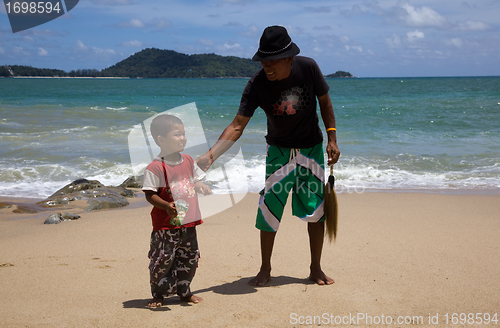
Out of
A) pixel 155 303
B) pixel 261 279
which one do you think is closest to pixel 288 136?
pixel 261 279

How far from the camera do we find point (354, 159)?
9594mm

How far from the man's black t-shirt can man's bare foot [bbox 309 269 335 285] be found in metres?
0.92

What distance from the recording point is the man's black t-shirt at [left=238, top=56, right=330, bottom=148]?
2.98 m

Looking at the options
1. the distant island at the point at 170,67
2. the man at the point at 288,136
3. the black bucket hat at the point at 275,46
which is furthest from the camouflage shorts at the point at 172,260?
the distant island at the point at 170,67

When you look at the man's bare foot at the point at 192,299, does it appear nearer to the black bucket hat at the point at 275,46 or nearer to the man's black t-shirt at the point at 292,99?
the man's black t-shirt at the point at 292,99

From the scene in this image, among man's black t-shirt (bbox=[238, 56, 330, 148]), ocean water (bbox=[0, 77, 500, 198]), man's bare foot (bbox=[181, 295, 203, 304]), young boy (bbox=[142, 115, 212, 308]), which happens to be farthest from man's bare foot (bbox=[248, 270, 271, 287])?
ocean water (bbox=[0, 77, 500, 198])

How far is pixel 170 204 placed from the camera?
2568 millimetres

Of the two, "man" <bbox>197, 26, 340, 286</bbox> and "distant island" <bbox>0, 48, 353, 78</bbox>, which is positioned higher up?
"distant island" <bbox>0, 48, 353, 78</bbox>

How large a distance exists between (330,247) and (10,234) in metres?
3.16

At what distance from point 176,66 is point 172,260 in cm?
11333

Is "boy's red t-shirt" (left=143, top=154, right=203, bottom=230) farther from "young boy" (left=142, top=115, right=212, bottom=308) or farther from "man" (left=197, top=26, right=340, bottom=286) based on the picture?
"man" (left=197, top=26, right=340, bottom=286)

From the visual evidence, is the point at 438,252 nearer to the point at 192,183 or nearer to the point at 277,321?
→ the point at 277,321

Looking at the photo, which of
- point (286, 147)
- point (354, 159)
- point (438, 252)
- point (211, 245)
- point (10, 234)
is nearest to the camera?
point (286, 147)

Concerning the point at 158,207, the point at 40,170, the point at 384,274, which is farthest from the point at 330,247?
the point at 40,170
